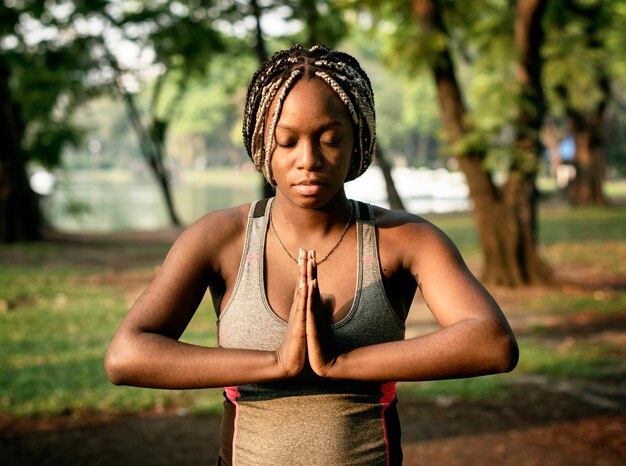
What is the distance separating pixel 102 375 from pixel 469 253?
405 inches

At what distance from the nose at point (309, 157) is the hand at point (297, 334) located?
8.7 inches

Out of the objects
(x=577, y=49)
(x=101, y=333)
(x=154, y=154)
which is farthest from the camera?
(x=154, y=154)

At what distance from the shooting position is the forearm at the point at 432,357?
5.98 feet

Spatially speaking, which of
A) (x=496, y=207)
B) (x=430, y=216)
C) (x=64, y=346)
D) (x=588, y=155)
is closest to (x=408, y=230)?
(x=64, y=346)

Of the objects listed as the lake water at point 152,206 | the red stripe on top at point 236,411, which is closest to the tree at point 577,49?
the lake water at point 152,206

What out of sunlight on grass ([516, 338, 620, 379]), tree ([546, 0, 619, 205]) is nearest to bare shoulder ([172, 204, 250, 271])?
sunlight on grass ([516, 338, 620, 379])

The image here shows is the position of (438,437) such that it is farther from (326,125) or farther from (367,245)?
(326,125)

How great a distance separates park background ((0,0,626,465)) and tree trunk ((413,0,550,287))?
2cm

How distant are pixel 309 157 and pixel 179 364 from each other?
1.92 feet

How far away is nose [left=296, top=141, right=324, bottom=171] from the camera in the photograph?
74.0 inches

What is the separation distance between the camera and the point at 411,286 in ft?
6.73

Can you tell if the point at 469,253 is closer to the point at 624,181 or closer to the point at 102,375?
the point at 102,375

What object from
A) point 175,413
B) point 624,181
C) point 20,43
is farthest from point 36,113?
point 624,181

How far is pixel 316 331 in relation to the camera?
5.82 ft
